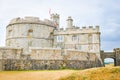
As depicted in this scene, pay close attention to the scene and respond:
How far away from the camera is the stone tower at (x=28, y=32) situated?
36.7 meters

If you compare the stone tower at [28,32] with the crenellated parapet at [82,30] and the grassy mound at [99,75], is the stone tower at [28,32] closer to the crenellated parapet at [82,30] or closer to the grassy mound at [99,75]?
the crenellated parapet at [82,30]

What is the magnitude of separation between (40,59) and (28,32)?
1442 cm

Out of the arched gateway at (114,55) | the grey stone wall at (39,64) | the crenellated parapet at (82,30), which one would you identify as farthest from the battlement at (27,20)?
the grey stone wall at (39,64)

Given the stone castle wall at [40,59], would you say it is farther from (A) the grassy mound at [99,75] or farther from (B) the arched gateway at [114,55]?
(B) the arched gateway at [114,55]

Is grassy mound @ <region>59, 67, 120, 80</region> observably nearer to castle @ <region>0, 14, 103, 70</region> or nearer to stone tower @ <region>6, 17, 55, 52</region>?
castle @ <region>0, 14, 103, 70</region>

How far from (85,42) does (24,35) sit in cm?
1125

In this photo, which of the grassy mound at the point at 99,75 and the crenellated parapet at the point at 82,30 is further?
the crenellated parapet at the point at 82,30

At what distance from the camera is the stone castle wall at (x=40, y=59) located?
22.2 m

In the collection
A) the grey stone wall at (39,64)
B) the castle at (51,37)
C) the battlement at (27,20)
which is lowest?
the grey stone wall at (39,64)

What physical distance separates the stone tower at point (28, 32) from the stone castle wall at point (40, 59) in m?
12.7

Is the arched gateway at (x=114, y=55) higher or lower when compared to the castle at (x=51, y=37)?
lower

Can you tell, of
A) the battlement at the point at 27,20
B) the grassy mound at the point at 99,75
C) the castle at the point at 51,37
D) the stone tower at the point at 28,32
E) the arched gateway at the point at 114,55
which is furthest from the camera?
the arched gateway at the point at 114,55

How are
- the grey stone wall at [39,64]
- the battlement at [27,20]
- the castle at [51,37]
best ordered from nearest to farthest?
1. the grey stone wall at [39,64]
2. the castle at [51,37]
3. the battlement at [27,20]

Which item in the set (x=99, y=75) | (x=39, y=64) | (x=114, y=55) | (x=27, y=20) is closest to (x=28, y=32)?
(x=27, y=20)
